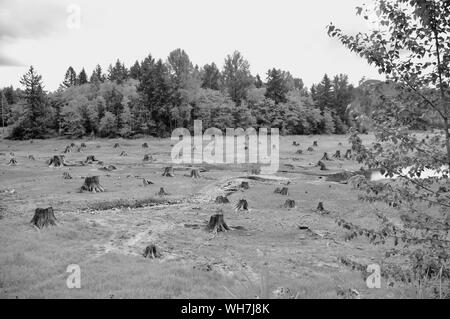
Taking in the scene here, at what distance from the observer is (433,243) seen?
8.81m

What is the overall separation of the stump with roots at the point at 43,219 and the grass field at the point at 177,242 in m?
0.36

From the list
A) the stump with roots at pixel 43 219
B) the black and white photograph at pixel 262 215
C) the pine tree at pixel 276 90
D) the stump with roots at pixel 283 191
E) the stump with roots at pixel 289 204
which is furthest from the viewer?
the pine tree at pixel 276 90

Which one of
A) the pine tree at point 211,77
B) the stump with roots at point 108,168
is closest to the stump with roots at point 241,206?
the stump with roots at point 108,168

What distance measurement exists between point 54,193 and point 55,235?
511 inches

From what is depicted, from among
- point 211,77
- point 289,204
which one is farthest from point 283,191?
point 211,77

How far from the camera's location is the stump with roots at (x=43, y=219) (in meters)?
18.4

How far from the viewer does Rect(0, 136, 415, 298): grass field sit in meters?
12.1

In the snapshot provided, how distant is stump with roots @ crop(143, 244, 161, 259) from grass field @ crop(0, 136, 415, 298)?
0.28 m

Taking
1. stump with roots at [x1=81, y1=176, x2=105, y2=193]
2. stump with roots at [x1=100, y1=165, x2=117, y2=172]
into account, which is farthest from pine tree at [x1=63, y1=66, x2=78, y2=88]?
stump with roots at [x1=81, y1=176, x2=105, y2=193]

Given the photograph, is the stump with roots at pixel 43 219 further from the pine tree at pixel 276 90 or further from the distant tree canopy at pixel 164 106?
the pine tree at pixel 276 90

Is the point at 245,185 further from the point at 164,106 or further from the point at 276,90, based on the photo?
the point at 276,90

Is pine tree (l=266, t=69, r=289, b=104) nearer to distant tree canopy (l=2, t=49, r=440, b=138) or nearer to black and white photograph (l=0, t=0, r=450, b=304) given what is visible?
distant tree canopy (l=2, t=49, r=440, b=138)

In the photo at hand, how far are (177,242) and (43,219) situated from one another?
6.27m
